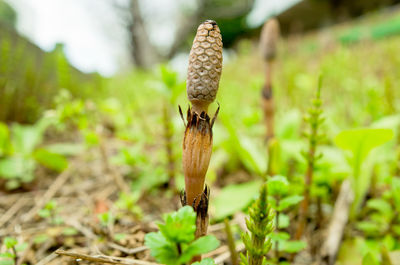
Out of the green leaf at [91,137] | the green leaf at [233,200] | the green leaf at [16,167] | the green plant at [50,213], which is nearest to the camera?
the green plant at [50,213]

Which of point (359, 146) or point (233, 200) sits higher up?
point (359, 146)

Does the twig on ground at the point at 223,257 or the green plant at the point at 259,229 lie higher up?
the green plant at the point at 259,229

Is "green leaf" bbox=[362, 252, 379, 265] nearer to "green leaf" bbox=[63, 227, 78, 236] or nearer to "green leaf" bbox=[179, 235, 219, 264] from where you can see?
"green leaf" bbox=[179, 235, 219, 264]

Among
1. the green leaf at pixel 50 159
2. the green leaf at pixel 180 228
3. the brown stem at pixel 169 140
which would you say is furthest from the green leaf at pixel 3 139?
the green leaf at pixel 180 228

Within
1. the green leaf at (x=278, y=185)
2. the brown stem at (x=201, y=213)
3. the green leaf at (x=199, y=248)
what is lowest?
the green leaf at (x=199, y=248)

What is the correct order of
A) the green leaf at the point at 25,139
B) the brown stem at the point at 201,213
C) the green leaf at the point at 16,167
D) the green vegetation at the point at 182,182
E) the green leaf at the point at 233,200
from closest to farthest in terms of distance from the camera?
the brown stem at the point at 201,213 < the green vegetation at the point at 182,182 < the green leaf at the point at 233,200 < the green leaf at the point at 16,167 < the green leaf at the point at 25,139

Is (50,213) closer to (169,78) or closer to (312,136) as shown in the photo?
(169,78)

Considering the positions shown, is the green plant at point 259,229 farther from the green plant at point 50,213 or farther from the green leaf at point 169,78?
the green leaf at point 169,78

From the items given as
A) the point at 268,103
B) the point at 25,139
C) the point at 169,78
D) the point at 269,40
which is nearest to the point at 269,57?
the point at 269,40
